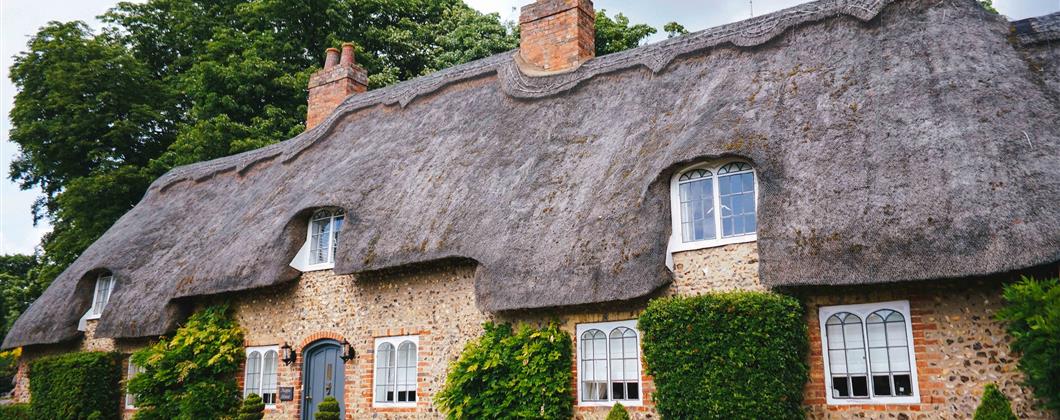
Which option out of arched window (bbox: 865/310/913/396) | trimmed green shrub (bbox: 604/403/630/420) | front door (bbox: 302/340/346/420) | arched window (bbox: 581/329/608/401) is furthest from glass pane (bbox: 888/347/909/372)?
front door (bbox: 302/340/346/420)

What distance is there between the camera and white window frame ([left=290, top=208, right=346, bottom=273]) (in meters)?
14.5

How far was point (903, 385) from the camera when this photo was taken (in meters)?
8.88

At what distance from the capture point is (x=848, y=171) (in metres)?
9.28

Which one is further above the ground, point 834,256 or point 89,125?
point 89,125

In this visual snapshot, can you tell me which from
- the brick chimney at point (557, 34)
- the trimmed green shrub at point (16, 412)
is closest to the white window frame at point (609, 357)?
the brick chimney at point (557, 34)

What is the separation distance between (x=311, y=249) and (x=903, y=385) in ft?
32.4

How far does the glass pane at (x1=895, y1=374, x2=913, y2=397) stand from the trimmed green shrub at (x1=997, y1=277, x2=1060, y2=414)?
1174 millimetres

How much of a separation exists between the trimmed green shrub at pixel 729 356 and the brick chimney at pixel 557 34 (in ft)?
21.0

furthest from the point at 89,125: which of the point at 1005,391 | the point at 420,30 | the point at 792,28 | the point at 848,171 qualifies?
the point at 1005,391

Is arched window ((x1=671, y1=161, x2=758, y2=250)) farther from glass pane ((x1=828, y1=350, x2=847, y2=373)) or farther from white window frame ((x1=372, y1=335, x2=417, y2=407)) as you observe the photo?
white window frame ((x1=372, y1=335, x2=417, y2=407))

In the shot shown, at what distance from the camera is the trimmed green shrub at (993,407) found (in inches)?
311

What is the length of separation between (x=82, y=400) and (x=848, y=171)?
15.3 m

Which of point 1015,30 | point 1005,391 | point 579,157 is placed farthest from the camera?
point 579,157

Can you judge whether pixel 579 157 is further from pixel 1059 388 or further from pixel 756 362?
pixel 1059 388
